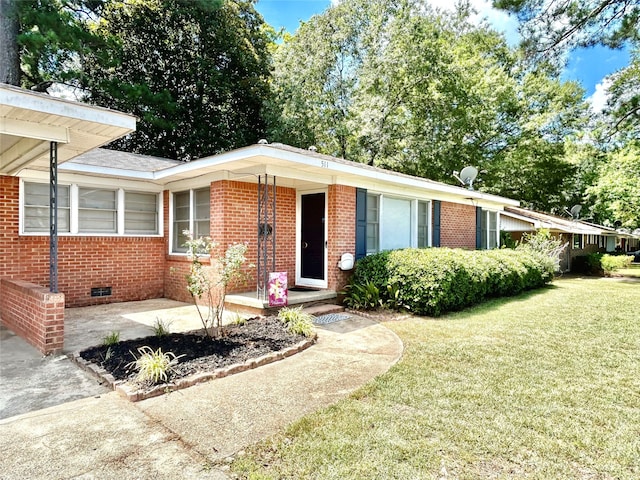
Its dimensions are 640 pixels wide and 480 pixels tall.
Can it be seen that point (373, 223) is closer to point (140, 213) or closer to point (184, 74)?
point (140, 213)

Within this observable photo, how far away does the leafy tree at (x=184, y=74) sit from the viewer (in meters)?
18.0

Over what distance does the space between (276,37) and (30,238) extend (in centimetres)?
2276

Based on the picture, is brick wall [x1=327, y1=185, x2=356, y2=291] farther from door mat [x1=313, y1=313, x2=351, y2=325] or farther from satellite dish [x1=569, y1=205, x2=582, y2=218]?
satellite dish [x1=569, y1=205, x2=582, y2=218]

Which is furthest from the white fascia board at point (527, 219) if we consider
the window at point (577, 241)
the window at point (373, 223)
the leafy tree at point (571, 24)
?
the window at point (373, 223)

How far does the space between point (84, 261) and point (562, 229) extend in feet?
57.6

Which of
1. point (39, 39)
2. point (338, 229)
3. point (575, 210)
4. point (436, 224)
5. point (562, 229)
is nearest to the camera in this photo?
point (338, 229)

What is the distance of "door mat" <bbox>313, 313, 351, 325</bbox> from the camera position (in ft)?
22.7

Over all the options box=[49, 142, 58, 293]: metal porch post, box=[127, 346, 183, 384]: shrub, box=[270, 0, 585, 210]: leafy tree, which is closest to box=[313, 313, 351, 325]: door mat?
box=[127, 346, 183, 384]: shrub

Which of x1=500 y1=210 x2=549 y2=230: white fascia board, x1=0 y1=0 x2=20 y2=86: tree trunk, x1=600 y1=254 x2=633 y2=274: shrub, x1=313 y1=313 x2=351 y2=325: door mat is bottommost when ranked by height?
x1=313 y1=313 x2=351 y2=325: door mat

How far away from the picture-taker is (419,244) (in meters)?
10.9

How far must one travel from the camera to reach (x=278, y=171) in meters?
7.20

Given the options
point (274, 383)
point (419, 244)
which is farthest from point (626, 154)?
point (274, 383)

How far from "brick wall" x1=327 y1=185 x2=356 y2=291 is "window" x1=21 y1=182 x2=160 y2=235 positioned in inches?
171

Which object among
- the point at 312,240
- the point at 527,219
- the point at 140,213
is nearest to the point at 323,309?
the point at 312,240
